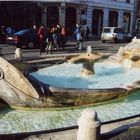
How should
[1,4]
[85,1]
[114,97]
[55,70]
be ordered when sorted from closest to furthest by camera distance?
[114,97] < [55,70] < [1,4] < [85,1]

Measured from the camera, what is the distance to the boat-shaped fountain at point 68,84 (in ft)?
31.4

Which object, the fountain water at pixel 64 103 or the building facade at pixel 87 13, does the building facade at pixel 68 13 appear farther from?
the fountain water at pixel 64 103

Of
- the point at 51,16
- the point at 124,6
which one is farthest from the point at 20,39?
the point at 124,6

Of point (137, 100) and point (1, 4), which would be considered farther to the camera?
point (1, 4)

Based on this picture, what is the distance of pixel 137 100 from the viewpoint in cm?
1077

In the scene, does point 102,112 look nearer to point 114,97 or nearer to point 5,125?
point 114,97

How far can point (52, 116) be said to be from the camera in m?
9.06

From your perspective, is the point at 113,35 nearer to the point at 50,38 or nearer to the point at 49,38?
the point at 50,38

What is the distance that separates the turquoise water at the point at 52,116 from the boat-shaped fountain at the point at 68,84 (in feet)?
0.74

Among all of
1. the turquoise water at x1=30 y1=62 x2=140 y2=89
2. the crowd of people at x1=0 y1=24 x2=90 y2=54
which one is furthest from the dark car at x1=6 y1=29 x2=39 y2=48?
the turquoise water at x1=30 y1=62 x2=140 y2=89

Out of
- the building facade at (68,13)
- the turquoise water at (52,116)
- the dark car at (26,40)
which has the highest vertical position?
the building facade at (68,13)

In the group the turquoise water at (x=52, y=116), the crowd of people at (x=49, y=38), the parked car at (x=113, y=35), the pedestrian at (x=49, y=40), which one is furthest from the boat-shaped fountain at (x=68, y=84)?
the parked car at (x=113, y=35)

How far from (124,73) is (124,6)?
3564cm

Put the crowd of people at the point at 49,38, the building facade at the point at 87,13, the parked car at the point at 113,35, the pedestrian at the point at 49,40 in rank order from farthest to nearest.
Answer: the building facade at the point at 87,13 → the parked car at the point at 113,35 → the crowd of people at the point at 49,38 → the pedestrian at the point at 49,40
